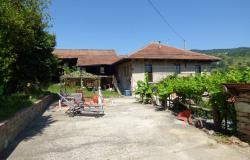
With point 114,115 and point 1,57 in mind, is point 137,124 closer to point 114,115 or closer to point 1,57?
point 114,115

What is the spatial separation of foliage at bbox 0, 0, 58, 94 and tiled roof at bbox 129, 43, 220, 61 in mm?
8715

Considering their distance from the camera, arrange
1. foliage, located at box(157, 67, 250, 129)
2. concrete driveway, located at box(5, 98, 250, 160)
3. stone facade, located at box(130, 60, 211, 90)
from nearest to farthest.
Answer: concrete driveway, located at box(5, 98, 250, 160) → foliage, located at box(157, 67, 250, 129) → stone facade, located at box(130, 60, 211, 90)

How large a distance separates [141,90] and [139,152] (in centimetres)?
1514

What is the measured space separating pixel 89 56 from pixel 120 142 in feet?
126

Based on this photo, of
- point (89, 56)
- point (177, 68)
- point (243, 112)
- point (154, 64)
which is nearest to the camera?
point (243, 112)

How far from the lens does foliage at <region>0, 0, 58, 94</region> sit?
44.1 feet

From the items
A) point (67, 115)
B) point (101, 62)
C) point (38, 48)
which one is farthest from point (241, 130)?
point (101, 62)

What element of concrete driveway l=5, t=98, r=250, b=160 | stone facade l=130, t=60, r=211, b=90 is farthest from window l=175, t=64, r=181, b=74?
concrete driveway l=5, t=98, r=250, b=160

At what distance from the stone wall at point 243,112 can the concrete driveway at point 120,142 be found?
0.74m

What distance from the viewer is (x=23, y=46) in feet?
59.2

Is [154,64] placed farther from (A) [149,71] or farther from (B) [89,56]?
(B) [89,56]

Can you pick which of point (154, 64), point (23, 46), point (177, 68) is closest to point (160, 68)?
point (154, 64)

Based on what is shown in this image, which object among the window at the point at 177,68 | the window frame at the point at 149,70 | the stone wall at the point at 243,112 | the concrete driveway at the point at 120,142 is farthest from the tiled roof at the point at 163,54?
the stone wall at the point at 243,112

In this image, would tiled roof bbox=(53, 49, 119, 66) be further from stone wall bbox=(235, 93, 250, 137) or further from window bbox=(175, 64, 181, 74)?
stone wall bbox=(235, 93, 250, 137)
